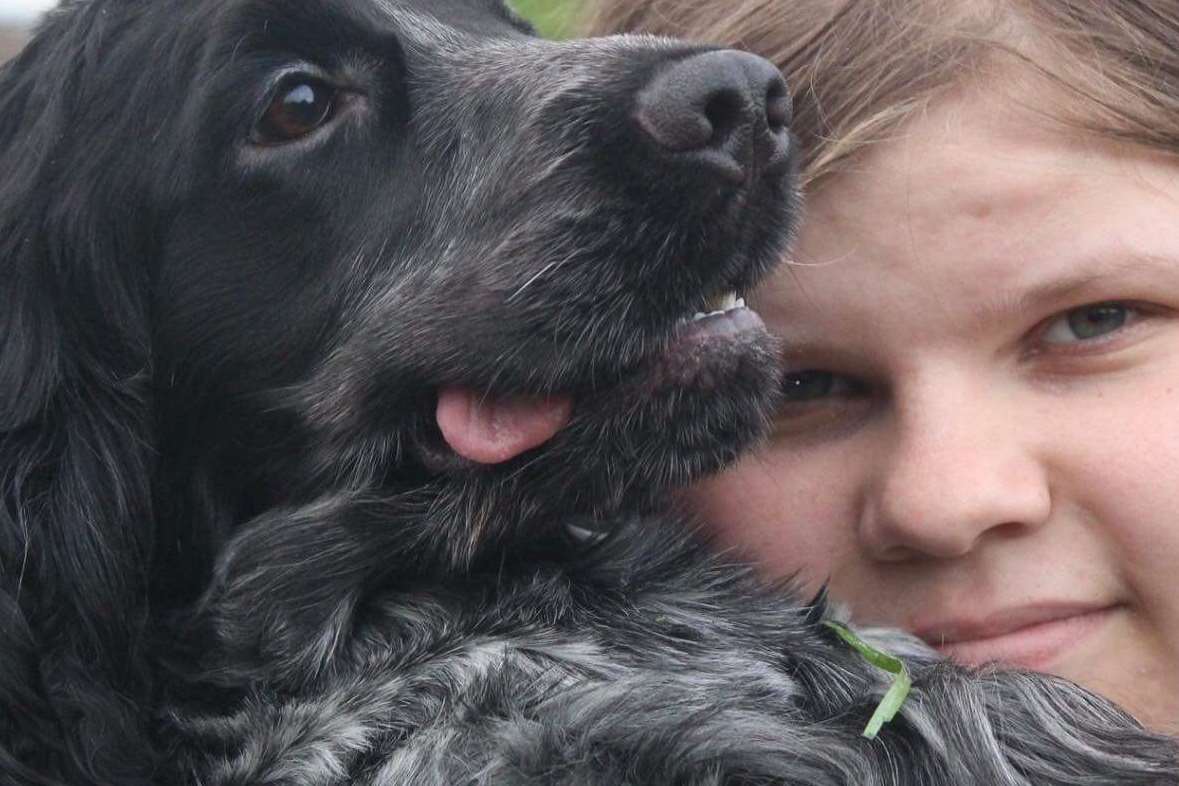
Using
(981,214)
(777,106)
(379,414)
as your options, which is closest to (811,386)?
(981,214)

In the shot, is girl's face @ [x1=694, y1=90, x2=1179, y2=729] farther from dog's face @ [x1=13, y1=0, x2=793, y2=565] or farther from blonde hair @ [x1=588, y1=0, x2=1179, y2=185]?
dog's face @ [x1=13, y1=0, x2=793, y2=565]

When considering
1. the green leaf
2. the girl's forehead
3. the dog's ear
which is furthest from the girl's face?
the dog's ear

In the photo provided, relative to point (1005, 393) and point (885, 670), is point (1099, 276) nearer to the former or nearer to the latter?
point (1005, 393)

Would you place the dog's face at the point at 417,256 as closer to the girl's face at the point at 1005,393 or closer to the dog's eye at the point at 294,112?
the dog's eye at the point at 294,112

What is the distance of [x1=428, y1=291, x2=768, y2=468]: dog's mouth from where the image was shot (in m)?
2.66

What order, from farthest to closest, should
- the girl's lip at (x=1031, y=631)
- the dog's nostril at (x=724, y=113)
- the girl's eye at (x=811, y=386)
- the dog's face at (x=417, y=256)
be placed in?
the girl's eye at (x=811, y=386)
the girl's lip at (x=1031, y=631)
the dog's face at (x=417, y=256)
the dog's nostril at (x=724, y=113)

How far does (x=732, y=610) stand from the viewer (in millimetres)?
2857

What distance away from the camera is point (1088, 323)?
300 centimetres

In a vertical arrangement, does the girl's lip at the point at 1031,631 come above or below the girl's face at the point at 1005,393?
below

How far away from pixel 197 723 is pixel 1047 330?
1562 mm

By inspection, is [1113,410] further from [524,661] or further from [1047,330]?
[524,661]

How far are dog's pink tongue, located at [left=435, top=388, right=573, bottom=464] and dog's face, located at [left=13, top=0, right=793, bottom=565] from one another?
2 centimetres

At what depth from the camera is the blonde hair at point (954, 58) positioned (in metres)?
3.00

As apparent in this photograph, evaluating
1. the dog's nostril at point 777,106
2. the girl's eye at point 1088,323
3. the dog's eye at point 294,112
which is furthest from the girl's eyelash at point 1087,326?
the dog's eye at point 294,112
